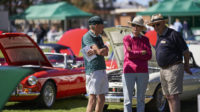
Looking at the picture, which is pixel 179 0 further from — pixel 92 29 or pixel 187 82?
pixel 92 29

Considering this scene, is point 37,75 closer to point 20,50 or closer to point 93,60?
point 20,50

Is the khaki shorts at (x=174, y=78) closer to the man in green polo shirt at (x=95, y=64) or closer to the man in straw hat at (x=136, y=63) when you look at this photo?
the man in straw hat at (x=136, y=63)

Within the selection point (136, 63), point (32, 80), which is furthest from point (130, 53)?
point (32, 80)

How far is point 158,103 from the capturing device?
972cm

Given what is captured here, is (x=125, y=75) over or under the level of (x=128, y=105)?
over

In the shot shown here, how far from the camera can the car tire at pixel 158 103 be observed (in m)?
9.53

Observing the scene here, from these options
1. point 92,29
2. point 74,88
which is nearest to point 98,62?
point 92,29

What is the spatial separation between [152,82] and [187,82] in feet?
3.74

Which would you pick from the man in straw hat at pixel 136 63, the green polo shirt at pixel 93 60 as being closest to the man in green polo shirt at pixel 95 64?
the green polo shirt at pixel 93 60

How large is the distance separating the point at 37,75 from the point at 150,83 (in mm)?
2308

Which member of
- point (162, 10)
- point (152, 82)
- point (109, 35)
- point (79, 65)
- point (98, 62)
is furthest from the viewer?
point (162, 10)

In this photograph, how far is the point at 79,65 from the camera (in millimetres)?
12031

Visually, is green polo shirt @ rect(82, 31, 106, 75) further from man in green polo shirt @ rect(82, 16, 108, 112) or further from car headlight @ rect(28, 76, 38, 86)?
car headlight @ rect(28, 76, 38, 86)

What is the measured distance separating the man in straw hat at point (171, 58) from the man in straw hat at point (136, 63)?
9.5 inches
